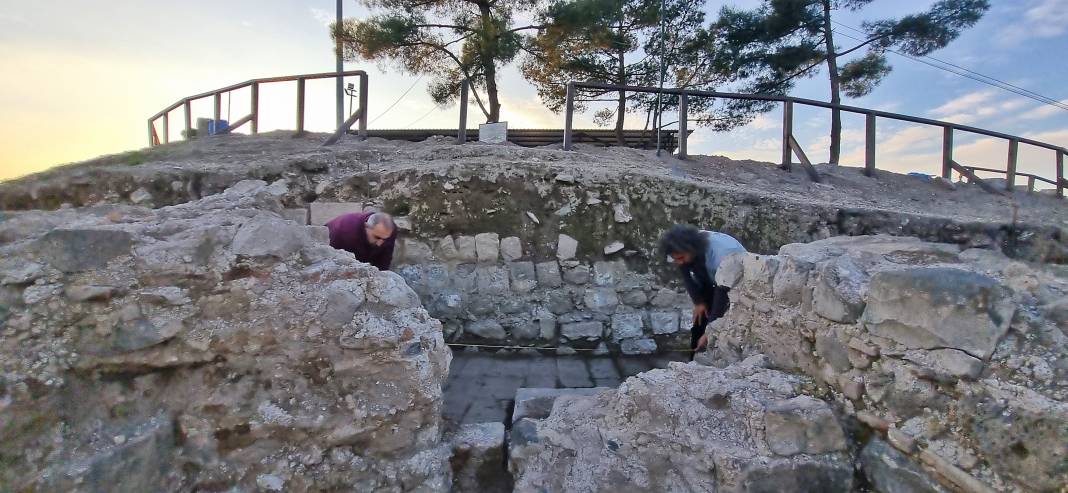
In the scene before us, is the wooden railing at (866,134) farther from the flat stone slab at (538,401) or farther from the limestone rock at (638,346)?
the flat stone slab at (538,401)

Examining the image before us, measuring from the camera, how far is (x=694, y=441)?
1.95 meters

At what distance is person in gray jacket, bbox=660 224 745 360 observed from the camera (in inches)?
124

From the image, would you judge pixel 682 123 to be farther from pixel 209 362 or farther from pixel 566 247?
pixel 209 362

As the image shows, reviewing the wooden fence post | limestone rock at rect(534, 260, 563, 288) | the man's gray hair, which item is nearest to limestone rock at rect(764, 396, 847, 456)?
the man's gray hair

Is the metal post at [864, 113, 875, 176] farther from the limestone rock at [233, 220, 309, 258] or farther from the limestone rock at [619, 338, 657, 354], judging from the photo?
the limestone rock at [233, 220, 309, 258]

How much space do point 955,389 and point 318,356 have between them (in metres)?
2.27

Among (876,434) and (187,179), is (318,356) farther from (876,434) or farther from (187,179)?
(187,179)

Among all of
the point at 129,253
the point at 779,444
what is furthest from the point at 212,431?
the point at 779,444

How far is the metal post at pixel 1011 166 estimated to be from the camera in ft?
32.2

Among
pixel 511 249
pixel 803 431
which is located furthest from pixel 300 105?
pixel 803 431

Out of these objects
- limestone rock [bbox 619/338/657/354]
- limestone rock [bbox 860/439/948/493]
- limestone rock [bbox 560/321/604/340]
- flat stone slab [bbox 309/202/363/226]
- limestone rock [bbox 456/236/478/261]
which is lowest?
limestone rock [bbox 619/338/657/354]

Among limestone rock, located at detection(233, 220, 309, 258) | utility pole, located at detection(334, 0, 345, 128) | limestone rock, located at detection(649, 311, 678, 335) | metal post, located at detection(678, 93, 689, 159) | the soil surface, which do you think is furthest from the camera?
utility pole, located at detection(334, 0, 345, 128)

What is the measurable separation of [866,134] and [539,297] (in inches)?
319

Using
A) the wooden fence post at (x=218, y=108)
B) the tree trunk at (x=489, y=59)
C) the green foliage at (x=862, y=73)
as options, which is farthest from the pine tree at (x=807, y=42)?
the wooden fence post at (x=218, y=108)
